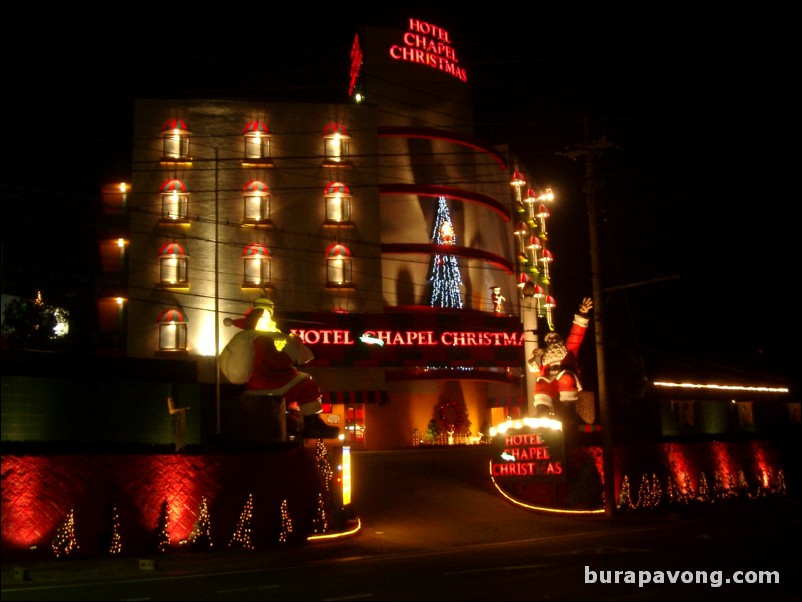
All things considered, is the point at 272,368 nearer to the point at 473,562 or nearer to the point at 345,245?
the point at 473,562

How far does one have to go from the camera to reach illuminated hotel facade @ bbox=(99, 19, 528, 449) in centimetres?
4438

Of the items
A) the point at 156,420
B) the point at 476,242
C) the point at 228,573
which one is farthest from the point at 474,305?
the point at 228,573

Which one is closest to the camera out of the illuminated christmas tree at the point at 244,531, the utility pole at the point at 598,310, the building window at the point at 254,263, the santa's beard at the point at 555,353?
the illuminated christmas tree at the point at 244,531

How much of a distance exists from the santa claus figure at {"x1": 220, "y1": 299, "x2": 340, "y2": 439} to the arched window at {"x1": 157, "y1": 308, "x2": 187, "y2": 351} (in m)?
18.1

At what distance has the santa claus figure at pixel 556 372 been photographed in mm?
31000

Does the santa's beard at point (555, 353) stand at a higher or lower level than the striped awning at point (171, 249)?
lower

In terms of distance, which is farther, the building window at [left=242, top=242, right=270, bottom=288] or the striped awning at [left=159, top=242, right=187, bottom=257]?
the building window at [left=242, top=242, right=270, bottom=288]

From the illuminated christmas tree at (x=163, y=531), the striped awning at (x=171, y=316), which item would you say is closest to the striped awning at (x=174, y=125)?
the striped awning at (x=171, y=316)

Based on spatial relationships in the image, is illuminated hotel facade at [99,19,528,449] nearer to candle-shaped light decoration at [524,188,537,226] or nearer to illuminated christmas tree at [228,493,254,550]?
candle-shaped light decoration at [524,188,537,226]

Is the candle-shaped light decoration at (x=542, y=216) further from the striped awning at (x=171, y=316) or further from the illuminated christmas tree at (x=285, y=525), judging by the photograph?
Answer: the illuminated christmas tree at (x=285, y=525)

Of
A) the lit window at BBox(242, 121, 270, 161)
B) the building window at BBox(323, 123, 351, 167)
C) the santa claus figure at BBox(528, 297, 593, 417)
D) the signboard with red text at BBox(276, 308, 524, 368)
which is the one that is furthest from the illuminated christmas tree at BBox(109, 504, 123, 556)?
the building window at BBox(323, 123, 351, 167)

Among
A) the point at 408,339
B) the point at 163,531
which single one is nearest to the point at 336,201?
the point at 408,339

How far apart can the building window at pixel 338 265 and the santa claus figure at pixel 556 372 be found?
16338 mm

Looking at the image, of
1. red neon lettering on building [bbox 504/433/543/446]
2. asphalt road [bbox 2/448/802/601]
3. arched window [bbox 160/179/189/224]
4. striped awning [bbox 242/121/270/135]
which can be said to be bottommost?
asphalt road [bbox 2/448/802/601]
